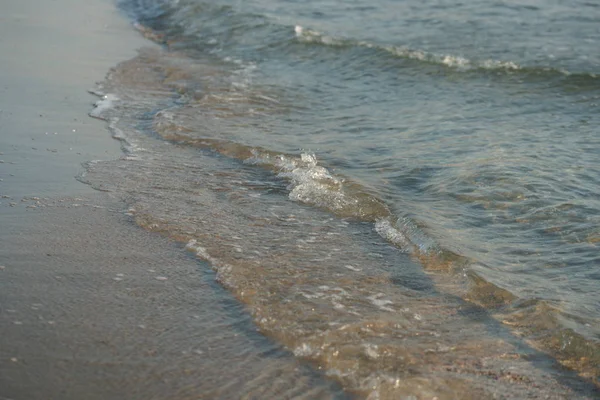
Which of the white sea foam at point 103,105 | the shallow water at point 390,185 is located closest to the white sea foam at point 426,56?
the shallow water at point 390,185

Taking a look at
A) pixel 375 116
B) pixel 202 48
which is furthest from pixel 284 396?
pixel 202 48

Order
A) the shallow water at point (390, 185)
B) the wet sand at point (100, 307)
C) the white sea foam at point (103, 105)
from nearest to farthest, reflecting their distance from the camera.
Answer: the wet sand at point (100, 307) → the shallow water at point (390, 185) → the white sea foam at point (103, 105)

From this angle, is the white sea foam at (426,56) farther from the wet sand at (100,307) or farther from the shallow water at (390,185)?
the wet sand at (100,307)

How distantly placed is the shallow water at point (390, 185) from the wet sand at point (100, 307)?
0.57 ft

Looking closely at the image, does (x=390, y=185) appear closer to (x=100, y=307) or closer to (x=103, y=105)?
(x=100, y=307)

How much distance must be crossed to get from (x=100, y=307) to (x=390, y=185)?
2.88m

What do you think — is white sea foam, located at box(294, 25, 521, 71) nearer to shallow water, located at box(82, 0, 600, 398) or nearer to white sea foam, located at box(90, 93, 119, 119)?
shallow water, located at box(82, 0, 600, 398)

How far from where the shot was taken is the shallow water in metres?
3.81

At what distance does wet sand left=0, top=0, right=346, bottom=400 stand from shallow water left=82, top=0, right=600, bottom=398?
0.17m

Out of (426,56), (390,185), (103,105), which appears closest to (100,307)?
(390,185)

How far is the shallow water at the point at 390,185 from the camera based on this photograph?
381 cm

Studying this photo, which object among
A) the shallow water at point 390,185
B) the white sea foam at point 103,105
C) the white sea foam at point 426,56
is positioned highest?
the white sea foam at point 426,56

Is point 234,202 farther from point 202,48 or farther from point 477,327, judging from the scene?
point 202,48

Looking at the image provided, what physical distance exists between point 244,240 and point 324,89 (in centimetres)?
480
